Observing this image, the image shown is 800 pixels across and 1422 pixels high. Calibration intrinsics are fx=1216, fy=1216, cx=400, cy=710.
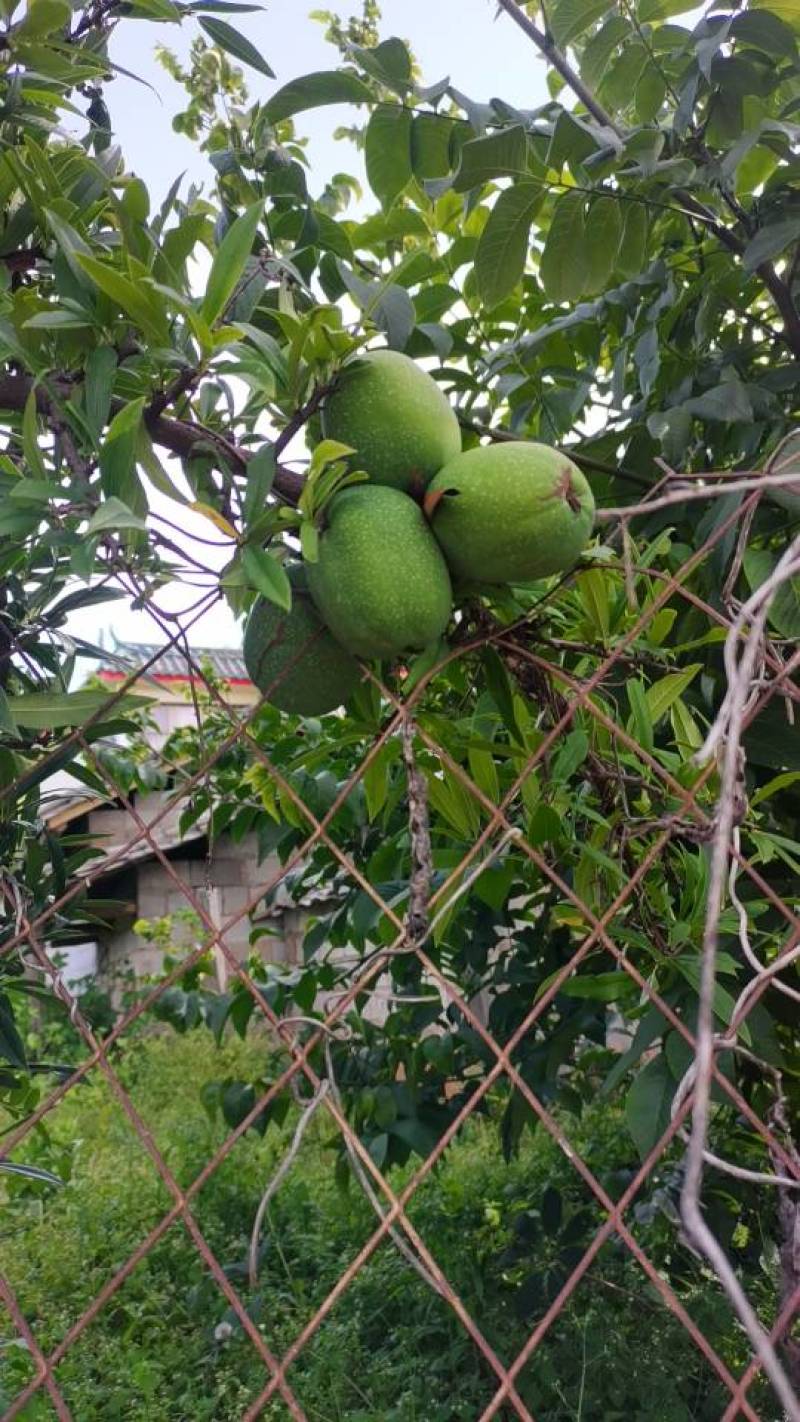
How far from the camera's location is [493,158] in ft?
3.79

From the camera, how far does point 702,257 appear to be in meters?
1.33

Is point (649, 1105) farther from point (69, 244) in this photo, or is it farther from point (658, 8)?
point (658, 8)

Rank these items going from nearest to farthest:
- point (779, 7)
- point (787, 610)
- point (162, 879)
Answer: point (787, 610), point (779, 7), point (162, 879)

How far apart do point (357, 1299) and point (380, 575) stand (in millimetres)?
2468

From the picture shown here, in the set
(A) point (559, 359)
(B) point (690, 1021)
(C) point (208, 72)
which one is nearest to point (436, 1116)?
(B) point (690, 1021)

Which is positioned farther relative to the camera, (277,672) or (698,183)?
(698,183)

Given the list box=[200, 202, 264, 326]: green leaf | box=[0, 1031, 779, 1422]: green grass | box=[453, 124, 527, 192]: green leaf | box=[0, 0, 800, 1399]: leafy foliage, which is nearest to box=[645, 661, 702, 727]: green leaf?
box=[0, 0, 800, 1399]: leafy foliage

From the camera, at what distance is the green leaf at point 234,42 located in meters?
1.04

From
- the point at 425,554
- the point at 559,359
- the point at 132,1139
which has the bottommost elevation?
the point at 132,1139

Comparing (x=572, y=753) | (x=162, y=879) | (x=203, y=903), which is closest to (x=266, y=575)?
(x=572, y=753)

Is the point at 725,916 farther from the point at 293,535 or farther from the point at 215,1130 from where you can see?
the point at 215,1130

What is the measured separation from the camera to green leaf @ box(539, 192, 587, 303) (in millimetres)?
1212

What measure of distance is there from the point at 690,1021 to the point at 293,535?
516 mm

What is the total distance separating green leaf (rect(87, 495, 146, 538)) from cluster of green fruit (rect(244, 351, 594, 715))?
0.50 ft
